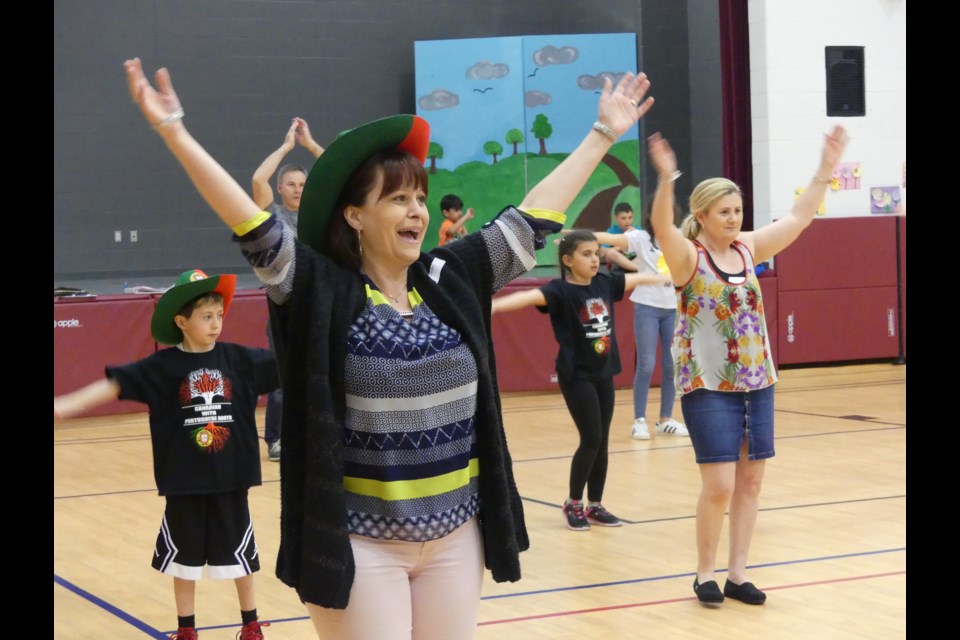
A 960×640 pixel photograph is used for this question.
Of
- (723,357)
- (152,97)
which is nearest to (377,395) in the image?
(152,97)

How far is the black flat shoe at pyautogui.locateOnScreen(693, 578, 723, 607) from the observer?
199 inches

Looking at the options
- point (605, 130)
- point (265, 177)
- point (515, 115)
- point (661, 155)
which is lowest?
point (605, 130)

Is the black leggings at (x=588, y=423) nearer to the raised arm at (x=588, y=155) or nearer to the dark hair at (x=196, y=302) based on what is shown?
the dark hair at (x=196, y=302)

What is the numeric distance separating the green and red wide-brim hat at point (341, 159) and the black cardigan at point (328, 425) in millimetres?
121

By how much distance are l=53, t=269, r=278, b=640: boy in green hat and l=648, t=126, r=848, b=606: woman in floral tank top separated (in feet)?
5.49

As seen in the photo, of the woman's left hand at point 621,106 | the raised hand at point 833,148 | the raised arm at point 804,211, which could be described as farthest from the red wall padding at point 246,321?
the woman's left hand at point 621,106

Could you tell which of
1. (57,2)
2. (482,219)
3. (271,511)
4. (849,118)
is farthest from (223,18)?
(271,511)

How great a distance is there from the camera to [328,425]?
2.44 meters

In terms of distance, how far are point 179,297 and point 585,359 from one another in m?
2.56

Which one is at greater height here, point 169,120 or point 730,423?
point 169,120

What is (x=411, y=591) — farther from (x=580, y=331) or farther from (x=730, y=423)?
(x=580, y=331)

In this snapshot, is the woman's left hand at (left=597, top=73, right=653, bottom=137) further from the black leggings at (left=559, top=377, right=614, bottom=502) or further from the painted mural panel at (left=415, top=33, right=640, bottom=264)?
the painted mural panel at (left=415, top=33, right=640, bottom=264)
